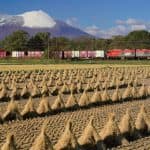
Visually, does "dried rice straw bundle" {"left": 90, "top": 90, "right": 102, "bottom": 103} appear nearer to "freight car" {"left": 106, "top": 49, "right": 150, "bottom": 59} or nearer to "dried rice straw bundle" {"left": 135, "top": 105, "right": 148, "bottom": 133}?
"dried rice straw bundle" {"left": 135, "top": 105, "right": 148, "bottom": 133}

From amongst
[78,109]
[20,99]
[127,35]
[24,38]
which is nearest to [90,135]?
[78,109]

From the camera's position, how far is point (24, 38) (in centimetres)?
15775

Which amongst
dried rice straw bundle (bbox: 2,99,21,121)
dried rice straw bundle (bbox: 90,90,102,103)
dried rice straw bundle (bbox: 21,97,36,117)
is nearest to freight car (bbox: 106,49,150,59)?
dried rice straw bundle (bbox: 90,90,102,103)

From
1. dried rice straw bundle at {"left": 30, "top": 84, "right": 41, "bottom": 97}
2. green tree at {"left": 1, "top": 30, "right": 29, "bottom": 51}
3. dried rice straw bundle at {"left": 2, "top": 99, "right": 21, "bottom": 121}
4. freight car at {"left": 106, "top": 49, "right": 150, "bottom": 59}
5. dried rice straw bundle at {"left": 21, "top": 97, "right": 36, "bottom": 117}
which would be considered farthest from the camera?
green tree at {"left": 1, "top": 30, "right": 29, "bottom": 51}

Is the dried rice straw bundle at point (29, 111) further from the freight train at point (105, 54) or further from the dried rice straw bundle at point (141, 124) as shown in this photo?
the freight train at point (105, 54)

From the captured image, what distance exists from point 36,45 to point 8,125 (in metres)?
122

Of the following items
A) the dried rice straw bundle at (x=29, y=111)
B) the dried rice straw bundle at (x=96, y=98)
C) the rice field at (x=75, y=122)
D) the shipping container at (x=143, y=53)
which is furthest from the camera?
the shipping container at (x=143, y=53)

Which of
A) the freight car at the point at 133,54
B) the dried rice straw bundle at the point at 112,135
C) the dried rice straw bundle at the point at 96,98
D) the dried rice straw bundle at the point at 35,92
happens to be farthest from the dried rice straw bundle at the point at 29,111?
the freight car at the point at 133,54

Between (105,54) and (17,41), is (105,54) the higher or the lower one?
the lower one

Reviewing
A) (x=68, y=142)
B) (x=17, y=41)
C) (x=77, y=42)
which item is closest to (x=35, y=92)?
(x=68, y=142)

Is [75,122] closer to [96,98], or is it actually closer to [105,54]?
[96,98]

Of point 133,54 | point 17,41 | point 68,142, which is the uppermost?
point 17,41

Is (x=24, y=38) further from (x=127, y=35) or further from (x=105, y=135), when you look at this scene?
(x=105, y=135)

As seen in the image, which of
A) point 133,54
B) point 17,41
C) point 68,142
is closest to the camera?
point 68,142
